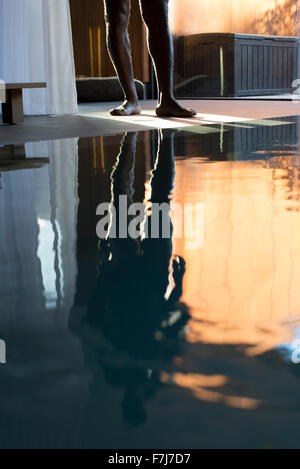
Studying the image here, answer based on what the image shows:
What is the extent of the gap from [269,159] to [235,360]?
3.76ft

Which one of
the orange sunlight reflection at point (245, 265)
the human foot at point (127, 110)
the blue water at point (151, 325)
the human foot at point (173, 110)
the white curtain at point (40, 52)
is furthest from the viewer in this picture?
the white curtain at point (40, 52)

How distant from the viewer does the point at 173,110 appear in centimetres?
310

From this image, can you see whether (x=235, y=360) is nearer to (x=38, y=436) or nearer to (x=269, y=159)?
(x=38, y=436)

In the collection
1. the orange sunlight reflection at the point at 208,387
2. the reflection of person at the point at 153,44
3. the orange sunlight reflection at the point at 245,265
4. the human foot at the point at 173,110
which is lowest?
the orange sunlight reflection at the point at 245,265

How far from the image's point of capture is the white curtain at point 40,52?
Answer: 12.7 feet

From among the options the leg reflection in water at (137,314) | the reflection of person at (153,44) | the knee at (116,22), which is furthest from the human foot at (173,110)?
the leg reflection in water at (137,314)

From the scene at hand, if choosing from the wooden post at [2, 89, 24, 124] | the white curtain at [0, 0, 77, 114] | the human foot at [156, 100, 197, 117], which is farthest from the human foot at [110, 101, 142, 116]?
the white curtain at [0, 0, 77, 114]

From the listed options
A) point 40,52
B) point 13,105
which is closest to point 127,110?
point 13,105

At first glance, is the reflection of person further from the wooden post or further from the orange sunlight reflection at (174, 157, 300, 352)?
the orange sunlight reflection at (174, 157, 300, 352)

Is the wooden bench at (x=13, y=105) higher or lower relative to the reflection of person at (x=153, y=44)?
lower

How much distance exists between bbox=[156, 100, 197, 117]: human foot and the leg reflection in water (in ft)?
7.92

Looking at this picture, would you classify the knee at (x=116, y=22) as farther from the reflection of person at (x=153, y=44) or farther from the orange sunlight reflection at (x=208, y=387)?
the orange sunlight reflection at (x=208, y=387)

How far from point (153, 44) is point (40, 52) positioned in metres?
1.26

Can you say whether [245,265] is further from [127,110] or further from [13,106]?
[127,110]
